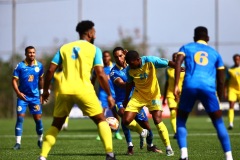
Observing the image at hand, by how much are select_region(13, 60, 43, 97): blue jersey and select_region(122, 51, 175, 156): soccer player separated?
3508 mm

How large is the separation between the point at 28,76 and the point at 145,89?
157 inches

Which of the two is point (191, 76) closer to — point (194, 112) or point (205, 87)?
point (205, 87)

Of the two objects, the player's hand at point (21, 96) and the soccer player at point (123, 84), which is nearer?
the soccer player at point (123, 84)

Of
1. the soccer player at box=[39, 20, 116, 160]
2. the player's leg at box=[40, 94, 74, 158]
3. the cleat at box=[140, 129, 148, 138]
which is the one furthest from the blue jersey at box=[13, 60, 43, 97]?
the soccer player at box=[39, 20, 116, 160]

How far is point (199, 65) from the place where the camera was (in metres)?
10.8

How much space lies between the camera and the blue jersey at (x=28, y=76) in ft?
54.5

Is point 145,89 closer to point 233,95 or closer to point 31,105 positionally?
point 31,105

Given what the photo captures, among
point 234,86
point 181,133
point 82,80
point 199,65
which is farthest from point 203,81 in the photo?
point 234,86

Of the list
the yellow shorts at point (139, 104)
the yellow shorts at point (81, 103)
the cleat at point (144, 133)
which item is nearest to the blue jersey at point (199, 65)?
the yellow shorts at point (81, 103)

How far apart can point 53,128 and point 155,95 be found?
3.49 meters

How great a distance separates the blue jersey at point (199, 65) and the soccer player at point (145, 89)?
227 centimetres

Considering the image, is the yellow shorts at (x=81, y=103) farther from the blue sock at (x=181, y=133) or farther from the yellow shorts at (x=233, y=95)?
the yellow shorts at (x=233, y=95)

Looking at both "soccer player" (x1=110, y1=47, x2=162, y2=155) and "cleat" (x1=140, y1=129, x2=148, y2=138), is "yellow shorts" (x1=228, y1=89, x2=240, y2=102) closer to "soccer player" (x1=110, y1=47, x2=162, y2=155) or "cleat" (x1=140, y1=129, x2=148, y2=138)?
"soccer player" (x1=110, y1=47, x2=162, y2=155)

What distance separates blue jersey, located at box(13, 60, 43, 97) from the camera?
16609 mm
